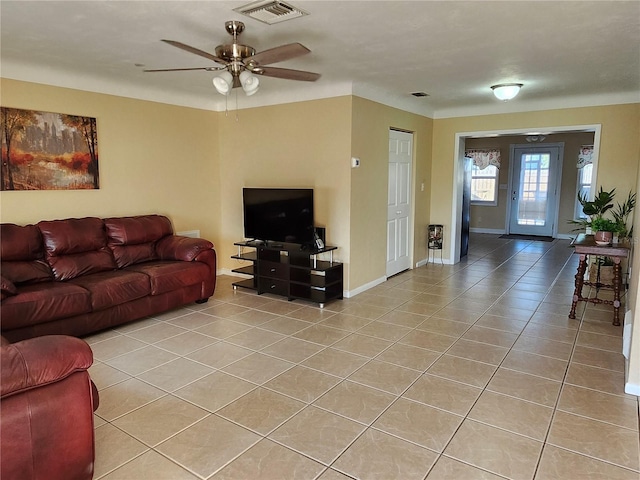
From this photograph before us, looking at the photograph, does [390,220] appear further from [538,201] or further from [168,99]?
[538,201]

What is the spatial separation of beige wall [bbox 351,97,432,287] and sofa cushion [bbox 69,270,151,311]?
2.32 m

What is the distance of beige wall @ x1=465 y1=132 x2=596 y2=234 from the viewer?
9.44 meters

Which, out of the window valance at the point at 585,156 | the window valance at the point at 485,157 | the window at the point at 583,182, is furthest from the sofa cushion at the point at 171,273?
the window valance at the point at 585,156

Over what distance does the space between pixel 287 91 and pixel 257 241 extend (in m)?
1.88

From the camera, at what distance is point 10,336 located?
3.18m

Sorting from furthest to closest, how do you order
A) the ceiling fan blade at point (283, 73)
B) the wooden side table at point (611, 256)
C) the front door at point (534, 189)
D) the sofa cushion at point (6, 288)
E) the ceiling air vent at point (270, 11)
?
the front door at point (534, 189) → the wooden side table at point (611, 256) → the sofa cushion at point (6, 288) → the ceiling fan blade at point (283, 73) → the ceiling air vent at point (270, 11)

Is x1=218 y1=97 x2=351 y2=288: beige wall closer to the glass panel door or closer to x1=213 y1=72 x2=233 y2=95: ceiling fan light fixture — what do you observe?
x1=213 y1=72 x2=233 y2=95: ceiling fan light fixture

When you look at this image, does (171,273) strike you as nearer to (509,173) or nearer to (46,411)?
(46,411)

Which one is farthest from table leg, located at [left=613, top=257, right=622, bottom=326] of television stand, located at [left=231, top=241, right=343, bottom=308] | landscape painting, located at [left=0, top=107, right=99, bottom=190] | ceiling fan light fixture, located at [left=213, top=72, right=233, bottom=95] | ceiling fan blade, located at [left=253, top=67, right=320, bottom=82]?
landscape painting, located at [left=0, top=107, right=99, bottom=190]

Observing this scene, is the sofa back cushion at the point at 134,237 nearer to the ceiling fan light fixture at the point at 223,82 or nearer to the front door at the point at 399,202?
the ceiling fan light fixture at the point at 223,82

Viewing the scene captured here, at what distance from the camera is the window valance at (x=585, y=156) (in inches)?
362

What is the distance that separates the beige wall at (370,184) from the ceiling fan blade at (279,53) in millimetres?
2062

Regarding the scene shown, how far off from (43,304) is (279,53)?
263 cm

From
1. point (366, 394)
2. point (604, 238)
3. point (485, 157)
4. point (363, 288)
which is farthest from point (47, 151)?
point (485, 157)
